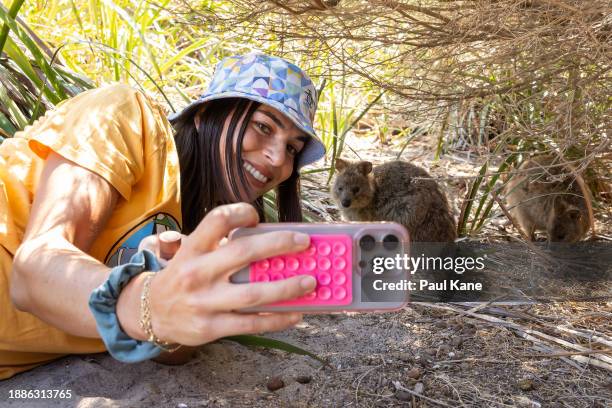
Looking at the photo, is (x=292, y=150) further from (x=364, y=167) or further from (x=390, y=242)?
(x=364, y=167)

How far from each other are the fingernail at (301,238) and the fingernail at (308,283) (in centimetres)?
7

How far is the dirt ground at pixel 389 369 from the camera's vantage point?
2.38 meters

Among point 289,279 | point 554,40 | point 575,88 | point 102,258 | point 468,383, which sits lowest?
point 468,383

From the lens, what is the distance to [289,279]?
128 centimetres

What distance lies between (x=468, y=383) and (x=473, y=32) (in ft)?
5.18

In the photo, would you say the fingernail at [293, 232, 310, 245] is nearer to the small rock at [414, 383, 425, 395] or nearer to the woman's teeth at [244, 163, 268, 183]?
the woman's teeth at [244, 163, 268, 183]

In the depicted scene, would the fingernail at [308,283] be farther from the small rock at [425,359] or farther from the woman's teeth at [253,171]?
the small rock at [425,359]

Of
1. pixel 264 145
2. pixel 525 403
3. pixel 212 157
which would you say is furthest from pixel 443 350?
pixel 212 157

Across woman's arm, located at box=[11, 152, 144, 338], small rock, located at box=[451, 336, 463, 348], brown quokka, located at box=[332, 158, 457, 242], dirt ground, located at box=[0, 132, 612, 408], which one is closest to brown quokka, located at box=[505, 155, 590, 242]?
brown quokka, located at box=[332, 158, 457, 242]

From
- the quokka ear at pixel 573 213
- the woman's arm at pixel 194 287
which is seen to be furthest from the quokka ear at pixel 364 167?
the woman's arm at pixel 194 287

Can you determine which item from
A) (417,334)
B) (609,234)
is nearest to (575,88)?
(417,334)

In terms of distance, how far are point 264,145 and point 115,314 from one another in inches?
51.7

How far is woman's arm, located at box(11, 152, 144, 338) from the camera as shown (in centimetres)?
162

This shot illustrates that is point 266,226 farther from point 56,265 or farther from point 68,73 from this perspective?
point 68,73
